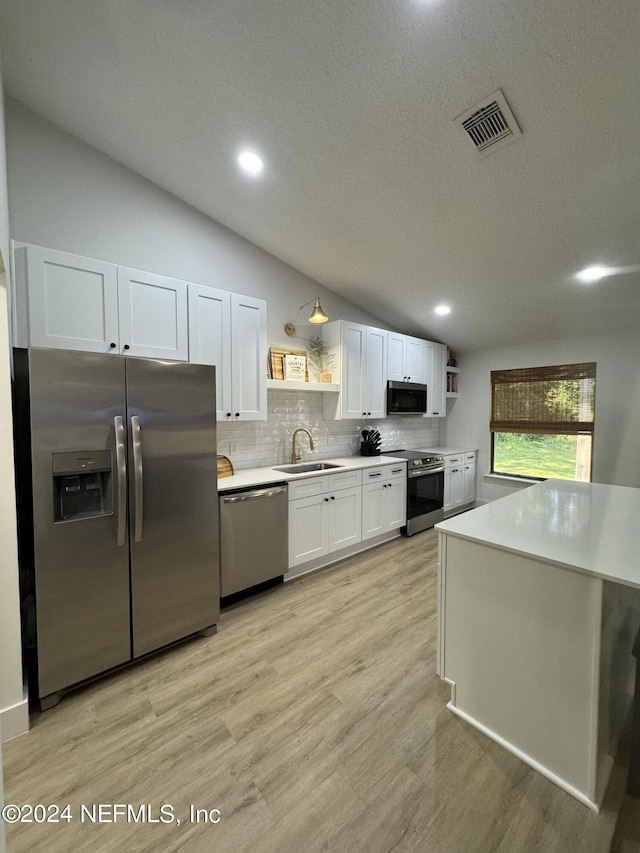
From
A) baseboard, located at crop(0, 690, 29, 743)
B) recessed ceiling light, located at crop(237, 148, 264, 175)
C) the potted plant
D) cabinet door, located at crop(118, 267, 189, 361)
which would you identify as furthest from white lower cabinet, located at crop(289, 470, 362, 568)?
recessed ceiling light, located at crop(237, 148, 264, 175)

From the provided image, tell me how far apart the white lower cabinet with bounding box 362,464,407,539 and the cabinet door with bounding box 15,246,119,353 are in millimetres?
2485

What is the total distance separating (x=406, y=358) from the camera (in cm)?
438

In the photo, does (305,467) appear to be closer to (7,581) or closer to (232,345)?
(232,345)

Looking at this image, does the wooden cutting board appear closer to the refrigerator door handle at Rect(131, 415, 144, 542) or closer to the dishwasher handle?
the dishwasher handle

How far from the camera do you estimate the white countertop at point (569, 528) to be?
4.25 ft

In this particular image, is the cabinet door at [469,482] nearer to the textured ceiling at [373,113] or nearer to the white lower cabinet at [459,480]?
the white lower cabinet at [459,480]

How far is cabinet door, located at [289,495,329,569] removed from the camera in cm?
292

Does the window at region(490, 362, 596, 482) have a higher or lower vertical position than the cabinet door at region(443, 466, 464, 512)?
higher

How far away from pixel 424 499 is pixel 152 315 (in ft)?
11.1

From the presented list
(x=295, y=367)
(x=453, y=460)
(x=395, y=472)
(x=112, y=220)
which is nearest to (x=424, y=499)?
(x=395, y=472)

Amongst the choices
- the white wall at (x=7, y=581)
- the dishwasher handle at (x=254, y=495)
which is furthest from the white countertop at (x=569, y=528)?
the white wall at (x=7, y=581)

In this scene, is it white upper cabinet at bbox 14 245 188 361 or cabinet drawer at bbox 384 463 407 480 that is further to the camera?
cabinet drawer at bbox 384 463 407 480

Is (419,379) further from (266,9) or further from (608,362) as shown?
(266,9)

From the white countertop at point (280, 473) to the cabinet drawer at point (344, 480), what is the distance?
51mm
